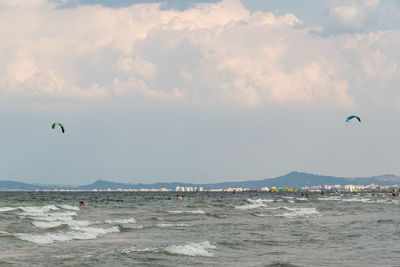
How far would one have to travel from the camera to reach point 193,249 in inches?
1003

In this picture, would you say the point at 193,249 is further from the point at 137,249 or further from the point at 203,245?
the point at 137,249

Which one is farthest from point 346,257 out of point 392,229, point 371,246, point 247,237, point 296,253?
point 392,229

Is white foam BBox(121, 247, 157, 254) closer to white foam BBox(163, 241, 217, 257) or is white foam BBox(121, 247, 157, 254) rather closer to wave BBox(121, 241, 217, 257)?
wave BBox(121, 241, 217, 257)

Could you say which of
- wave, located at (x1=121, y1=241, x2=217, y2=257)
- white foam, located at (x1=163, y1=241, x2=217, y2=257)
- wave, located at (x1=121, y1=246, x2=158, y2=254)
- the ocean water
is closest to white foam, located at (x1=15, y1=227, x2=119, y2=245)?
the ocean water

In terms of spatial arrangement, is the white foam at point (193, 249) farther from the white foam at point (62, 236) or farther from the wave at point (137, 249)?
the white foam at point (62, 236)

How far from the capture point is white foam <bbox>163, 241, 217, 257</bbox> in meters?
24.4

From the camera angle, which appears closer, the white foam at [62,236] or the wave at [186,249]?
the wave at [186,249]

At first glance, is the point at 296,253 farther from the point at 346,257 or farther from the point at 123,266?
the point at 123,266

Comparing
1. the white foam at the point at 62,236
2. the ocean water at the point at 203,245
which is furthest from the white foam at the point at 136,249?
the white foam at the point at 62,236

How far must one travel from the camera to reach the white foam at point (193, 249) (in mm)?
24422

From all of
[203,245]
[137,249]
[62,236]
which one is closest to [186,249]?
[203,245]

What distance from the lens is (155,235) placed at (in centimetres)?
3347

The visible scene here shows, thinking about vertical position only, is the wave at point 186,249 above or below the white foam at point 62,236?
below

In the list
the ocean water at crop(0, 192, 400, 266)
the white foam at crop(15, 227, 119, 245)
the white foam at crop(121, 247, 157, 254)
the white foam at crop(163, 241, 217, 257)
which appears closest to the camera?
the ocean water at crop(0, 192, 400, 266)
